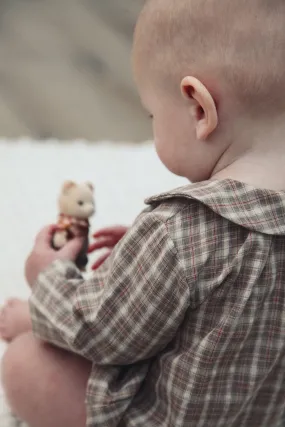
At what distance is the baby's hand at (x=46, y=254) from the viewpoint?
906mm

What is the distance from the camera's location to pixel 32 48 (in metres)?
1.91

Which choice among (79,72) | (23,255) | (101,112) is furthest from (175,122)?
(79,72)

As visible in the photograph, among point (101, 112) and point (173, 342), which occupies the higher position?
point (101, 112)

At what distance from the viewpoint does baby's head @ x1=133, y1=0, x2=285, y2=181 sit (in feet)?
2.10

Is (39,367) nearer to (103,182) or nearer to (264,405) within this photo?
(264,405)

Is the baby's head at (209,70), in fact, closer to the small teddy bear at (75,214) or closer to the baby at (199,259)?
the baby at (199,259)

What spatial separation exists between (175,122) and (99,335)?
0.80 feet

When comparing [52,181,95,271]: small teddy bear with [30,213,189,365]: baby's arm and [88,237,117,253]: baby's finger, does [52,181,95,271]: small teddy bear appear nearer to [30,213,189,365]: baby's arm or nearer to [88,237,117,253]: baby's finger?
[88,237,117,253]: baby's finger

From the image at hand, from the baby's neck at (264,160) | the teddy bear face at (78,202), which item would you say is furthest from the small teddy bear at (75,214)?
the baby's neck at (264,160)

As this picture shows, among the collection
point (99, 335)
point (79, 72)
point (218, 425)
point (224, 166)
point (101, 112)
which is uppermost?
point (79, 72)

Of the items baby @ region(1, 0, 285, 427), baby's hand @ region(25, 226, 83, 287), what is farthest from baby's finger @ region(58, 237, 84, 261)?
baby @ region(1, 0, 285, 427)

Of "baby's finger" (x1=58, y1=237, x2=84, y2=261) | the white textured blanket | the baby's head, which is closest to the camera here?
the baby's head

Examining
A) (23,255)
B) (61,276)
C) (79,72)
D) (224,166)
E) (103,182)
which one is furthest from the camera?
(79,72)

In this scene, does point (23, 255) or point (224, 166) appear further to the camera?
point (23, 255)
